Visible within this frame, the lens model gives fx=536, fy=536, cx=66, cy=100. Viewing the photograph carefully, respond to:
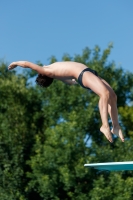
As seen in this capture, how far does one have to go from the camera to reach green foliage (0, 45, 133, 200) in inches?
569

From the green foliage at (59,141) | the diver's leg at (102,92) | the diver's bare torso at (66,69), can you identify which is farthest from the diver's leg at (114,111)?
the green foliage at (59,141)

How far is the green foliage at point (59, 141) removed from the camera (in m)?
14.5

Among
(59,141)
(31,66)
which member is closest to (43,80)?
(31,66)

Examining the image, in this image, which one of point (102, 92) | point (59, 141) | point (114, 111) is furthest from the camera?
point (59, 141)

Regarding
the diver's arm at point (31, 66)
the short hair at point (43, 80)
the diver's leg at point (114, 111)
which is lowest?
the diver's leg at point (114, 111)

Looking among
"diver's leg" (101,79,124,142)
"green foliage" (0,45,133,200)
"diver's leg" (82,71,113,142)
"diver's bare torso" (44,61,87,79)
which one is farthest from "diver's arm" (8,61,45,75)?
"green foliage" (0,45,133,200)

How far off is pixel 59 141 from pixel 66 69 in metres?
9.75

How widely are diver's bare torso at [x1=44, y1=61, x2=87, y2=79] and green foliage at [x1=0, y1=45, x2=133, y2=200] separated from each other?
9.34m

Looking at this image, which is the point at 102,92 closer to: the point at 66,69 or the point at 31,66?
the point at 66,69

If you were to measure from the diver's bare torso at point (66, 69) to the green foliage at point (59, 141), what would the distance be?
9.34 metres

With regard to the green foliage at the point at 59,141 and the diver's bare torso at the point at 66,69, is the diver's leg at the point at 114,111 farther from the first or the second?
the green foliage at the point at 59,141

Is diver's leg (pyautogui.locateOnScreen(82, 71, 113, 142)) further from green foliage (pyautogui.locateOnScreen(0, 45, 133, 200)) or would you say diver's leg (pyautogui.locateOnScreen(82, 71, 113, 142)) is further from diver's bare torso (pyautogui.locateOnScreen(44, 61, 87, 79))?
green foliage (pyautogui.locateOnScreen(0, 45, 133, 200))

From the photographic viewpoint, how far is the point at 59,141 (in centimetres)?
1457

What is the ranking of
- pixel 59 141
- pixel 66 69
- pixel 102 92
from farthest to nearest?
pixel 59 141
pixel 66 69
pixel 102 92
